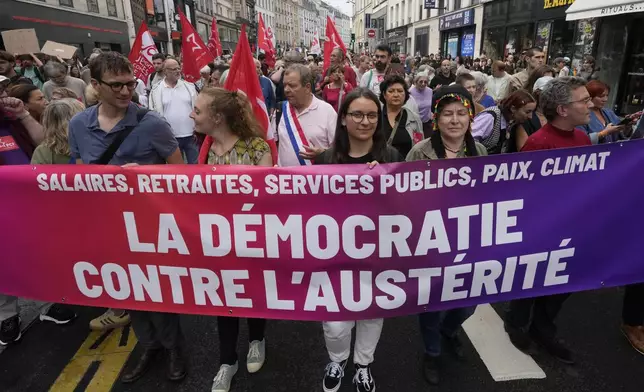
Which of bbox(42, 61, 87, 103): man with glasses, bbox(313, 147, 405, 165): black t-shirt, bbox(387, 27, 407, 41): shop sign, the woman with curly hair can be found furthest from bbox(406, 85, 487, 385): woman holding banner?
bbox(387, 27, 407, 41): shop sign

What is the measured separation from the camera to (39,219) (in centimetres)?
259

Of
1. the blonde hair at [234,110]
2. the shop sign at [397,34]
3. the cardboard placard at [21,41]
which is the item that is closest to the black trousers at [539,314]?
the blonde hair at [234,110]

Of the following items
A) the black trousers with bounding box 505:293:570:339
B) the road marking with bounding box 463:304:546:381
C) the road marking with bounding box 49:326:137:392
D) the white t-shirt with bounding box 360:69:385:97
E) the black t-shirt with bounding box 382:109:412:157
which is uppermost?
the white t-shirt with bounding box 360:69:385:97

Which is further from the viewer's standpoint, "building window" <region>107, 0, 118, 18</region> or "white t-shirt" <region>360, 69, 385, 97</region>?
"building window" <region>107, 0, 118, 18</region>

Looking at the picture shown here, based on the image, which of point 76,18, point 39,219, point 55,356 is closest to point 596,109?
point 39,219

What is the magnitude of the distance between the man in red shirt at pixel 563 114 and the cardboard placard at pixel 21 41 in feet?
35.0

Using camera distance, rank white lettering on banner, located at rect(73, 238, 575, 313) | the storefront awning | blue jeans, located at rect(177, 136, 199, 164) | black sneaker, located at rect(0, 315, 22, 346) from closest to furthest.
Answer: white lettering on banner, located at rect(73, 238, 575, 313) → black sneaker, located at rect(0, 315, 22, 346) → blue jeans, located at rect(177, 136, 199, 164) → the storefront awning

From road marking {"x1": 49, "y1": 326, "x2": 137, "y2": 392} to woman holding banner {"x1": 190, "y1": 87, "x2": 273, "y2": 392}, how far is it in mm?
788

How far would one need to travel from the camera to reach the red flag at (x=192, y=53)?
8.22m

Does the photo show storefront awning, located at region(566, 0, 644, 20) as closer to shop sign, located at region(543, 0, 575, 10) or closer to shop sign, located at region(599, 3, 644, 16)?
shop sign, located at region(599, 3, 644, 16)

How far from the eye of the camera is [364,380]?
2.69m

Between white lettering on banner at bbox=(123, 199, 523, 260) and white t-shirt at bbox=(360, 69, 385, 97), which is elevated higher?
white t-shirt at bbox=(360, 69, 385, 97)

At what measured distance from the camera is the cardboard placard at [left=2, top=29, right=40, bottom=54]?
31.1ft

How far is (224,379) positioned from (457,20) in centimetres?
2752
